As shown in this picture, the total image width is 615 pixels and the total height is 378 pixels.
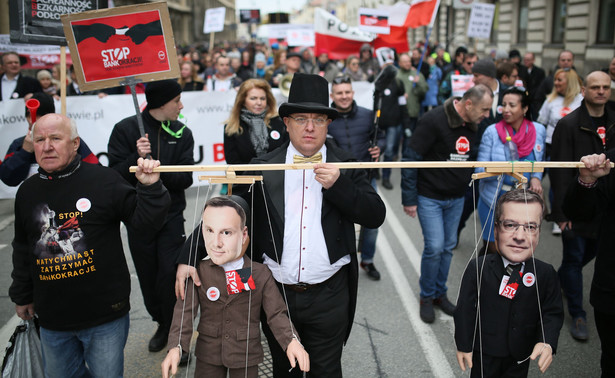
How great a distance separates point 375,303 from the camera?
511cm

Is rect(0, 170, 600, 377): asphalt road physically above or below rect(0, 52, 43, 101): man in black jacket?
below

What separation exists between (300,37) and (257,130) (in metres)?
11.9

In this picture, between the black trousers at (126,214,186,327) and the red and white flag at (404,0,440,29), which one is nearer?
the black trousers at (126,214,186,327)

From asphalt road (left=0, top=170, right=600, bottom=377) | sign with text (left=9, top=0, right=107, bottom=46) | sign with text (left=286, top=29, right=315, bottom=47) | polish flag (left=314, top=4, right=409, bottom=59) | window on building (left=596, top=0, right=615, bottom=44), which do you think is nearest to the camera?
sign with text (left=9, top=0, right=107, bottom=46)

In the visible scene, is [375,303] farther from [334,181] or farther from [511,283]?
[334,181]

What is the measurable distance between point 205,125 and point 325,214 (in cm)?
599

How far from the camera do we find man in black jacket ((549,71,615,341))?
170 inches

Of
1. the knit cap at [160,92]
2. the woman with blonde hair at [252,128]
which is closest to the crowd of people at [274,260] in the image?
the knit cap at [160,92]

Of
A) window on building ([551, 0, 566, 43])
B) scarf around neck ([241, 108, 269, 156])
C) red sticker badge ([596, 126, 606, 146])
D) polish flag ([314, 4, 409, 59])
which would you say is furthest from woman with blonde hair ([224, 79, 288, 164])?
window on building ([551, 0, 566, 43])

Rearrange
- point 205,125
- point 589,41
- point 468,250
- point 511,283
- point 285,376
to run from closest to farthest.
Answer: point 511,283 < point 285,376 < point 468,250 < point 205,125 < point 589,41

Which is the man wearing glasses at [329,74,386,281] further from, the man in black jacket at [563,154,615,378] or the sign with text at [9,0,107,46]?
the sign with text at [9,0,107,46]

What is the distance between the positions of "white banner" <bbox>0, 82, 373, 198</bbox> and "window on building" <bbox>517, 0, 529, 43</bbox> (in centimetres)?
1916

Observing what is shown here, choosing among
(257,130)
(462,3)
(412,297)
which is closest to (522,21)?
(462,3)

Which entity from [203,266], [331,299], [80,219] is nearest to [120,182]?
[80,219]
